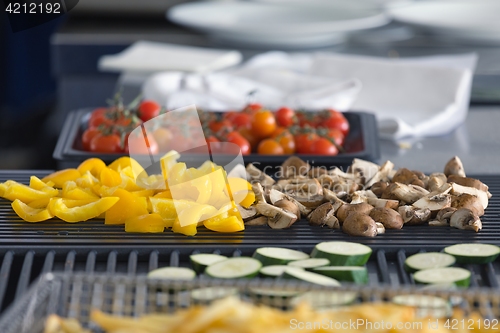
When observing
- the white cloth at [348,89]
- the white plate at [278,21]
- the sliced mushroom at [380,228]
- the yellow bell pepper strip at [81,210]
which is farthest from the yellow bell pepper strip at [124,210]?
the white plate at [278,21]

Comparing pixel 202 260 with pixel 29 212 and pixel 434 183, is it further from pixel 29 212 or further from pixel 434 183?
pixel 434 183

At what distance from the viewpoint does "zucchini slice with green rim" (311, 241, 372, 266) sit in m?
1.33

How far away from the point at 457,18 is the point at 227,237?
2619mm

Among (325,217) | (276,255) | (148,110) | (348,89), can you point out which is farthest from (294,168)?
(348,89)

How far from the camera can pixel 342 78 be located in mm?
2984

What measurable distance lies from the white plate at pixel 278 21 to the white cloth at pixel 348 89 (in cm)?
43

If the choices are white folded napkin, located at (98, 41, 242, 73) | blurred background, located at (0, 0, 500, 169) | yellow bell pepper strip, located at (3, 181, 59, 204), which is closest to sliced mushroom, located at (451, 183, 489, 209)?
yellow bell pepper strip, located at (3, 181, 59, 204)

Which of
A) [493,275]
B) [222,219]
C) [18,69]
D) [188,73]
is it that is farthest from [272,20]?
[493,275]

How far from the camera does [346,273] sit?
49.9 inches

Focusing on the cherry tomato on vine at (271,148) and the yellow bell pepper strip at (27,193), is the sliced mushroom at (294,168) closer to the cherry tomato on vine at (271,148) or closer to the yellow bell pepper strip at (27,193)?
the cherry tomato on vine at (271,148)

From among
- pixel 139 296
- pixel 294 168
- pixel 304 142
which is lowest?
pixel 304 142

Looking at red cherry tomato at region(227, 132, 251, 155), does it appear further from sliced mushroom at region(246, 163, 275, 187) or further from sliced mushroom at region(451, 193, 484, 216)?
sliced mushroom at region(451, 193, 484, 216)

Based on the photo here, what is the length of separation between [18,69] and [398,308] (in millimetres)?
4323

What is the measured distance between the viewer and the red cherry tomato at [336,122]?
2.42m
